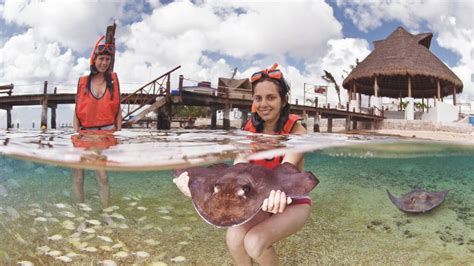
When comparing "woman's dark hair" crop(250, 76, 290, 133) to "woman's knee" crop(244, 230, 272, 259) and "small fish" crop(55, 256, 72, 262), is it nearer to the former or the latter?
"woman's knee" crop(244, 230, 272, 259)

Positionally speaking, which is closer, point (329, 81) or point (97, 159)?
point (97, 159)

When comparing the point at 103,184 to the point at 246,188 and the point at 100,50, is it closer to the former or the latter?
the point at 100,50

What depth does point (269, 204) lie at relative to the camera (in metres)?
Answer: 2.17

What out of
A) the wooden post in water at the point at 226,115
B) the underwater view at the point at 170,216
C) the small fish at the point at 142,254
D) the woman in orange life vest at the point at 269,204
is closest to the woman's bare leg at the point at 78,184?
the underwater view at the point at 170,216

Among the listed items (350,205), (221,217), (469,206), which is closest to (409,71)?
(469,206)

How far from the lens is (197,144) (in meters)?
3.58

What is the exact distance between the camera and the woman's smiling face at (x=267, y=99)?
9.09ft

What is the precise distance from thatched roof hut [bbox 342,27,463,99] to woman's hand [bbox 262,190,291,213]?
85.0 ft

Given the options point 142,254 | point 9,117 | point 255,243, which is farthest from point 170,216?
point 9,117

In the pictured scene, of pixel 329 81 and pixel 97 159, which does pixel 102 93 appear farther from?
pixel 329 81

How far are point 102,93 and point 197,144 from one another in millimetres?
→ 1154

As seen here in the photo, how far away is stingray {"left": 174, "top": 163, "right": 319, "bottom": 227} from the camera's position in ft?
7.20

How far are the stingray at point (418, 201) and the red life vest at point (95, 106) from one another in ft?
25.3

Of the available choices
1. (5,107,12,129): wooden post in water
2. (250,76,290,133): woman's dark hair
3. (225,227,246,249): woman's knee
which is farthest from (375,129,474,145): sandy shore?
(5,107,12,129): wooden post in water
